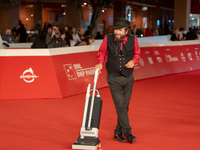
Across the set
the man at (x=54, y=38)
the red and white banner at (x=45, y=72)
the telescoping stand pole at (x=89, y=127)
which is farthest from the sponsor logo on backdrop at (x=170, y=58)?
the telescoping stand pole at (x=89, y=127)

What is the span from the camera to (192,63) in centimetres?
1684

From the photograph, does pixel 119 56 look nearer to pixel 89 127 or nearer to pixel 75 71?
pixel 89 127

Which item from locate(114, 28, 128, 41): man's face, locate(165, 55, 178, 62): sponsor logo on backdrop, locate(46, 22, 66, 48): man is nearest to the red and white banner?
locate(46, 22, 66, 48): man

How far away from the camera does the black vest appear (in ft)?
17.8

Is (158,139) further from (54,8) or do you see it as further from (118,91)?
(54,8)

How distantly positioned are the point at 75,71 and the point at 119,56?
4.99m

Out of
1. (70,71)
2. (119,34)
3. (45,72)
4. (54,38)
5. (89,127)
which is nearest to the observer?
(89,127)

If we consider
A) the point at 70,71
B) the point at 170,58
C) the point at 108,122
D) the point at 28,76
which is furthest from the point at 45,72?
the point at 170,58

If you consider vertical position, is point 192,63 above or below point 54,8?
below

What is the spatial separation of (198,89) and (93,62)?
3383 millimetres

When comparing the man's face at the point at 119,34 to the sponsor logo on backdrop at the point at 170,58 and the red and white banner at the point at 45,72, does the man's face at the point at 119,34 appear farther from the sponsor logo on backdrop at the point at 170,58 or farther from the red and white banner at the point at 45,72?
the sponsor logo on backdrop at the point at 170,58

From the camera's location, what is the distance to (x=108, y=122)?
22.9 feet

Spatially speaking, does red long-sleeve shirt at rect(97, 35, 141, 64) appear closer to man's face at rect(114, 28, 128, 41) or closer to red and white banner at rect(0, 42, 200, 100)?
man's face at rect(114, 28, 128, 41)

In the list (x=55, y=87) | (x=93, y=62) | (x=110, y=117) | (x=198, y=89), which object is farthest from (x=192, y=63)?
(x=110, y=117)
